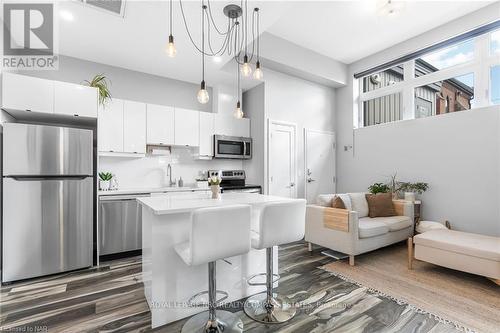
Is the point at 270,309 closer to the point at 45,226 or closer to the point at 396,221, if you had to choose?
the point at 396,221

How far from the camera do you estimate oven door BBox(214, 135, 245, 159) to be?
4398 mm

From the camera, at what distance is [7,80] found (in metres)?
2.63

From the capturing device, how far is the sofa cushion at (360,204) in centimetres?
377

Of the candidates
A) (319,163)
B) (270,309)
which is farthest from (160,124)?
(319,163)

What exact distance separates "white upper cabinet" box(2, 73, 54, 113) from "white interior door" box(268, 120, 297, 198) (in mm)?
3266

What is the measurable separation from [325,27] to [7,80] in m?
4.36

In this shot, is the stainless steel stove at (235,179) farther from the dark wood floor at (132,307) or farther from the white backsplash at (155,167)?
the dark wood floor at (132,307)

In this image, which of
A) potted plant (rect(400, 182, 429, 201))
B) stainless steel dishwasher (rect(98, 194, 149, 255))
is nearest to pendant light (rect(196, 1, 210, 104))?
stainless steel dishwasher (rect(98, 194, 149, 255))

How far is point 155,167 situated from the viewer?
4.17m

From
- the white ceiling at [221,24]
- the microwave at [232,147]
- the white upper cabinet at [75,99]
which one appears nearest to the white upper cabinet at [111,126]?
the white upper cabinet at [75,99]

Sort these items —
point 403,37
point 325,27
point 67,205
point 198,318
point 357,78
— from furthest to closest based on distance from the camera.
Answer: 1. point 357,78
2. point 403,37
3. point 325,27
4. point 67,205
5. point 198,318

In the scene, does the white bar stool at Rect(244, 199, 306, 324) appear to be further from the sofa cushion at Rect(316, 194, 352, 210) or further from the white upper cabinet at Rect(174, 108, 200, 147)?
the white upper cabinet at Rect(174, 108, 200, 147)

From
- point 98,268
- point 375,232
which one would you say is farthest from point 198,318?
point 375,232

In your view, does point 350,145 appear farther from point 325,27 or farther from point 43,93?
point 43,93
